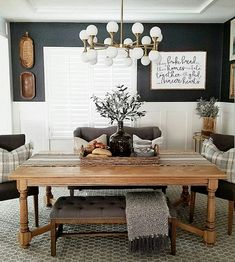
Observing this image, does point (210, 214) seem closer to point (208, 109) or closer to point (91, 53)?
point (91, 53)

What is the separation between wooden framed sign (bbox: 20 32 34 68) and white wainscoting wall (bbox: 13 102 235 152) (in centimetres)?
73

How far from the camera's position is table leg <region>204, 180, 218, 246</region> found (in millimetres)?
3012

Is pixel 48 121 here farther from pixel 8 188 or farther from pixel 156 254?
pixel 156 254

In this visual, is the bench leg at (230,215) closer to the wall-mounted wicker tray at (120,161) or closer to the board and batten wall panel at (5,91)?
the wall-mounted wicker tray at (120,161)

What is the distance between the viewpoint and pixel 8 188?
3416 millimetres

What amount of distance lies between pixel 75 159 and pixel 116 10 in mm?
2653

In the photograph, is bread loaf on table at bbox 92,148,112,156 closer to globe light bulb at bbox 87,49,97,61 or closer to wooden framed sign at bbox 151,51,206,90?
globe light bulb at bbox 87,49,97,61

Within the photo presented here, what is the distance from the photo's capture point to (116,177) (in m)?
2.93

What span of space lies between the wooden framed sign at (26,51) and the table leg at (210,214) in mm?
4065

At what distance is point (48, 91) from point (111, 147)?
277cm

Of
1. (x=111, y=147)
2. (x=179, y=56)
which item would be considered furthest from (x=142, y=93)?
(x=111, y=147)

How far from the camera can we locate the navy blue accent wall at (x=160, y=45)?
5.68 m

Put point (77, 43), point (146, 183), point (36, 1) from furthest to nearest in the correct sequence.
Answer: point (77, 43) < point (36, 1) < point (146, 183)

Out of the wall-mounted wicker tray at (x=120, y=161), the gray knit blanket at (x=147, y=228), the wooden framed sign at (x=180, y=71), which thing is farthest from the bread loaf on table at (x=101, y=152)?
the wooden framed sign at (x=180, y=71)
